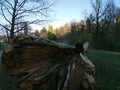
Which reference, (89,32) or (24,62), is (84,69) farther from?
(89,32)

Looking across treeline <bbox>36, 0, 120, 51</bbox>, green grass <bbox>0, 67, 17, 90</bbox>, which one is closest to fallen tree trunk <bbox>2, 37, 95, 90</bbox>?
green grass <bbox>0, 67, 17, 90</bbox>

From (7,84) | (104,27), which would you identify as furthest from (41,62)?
(104,27)

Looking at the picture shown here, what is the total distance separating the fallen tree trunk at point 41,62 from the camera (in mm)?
4938

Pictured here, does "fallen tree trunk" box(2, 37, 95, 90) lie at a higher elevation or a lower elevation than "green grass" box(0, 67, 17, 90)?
higher

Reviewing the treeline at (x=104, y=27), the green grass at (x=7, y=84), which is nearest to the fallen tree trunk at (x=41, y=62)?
the green grass at (x=7, y=84)

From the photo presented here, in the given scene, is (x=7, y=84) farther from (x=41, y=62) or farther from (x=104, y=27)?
(x=104, y=27)

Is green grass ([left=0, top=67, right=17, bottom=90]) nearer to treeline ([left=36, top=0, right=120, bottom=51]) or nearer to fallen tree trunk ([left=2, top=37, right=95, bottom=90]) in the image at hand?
fallen tree trunk ([left=2, top=37, right=95, bottom=90])

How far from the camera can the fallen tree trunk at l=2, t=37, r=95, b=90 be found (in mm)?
4938

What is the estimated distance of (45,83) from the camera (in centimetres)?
500

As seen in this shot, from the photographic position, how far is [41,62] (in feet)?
17.0

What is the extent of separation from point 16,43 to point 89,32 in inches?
1655

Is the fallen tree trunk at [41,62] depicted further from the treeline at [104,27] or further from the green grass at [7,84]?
the treeline at [104,27]

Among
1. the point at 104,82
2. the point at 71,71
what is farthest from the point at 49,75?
the point at 104,82

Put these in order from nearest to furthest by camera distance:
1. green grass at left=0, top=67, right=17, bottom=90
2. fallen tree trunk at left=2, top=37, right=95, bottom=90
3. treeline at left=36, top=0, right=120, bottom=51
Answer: fallen tree trunk at left=2, top=37, right=95, bottom=90, green grass at left=0, top=67, right=17, bottom=90, treeline at left=36, top=0, right=120, bottom=51
